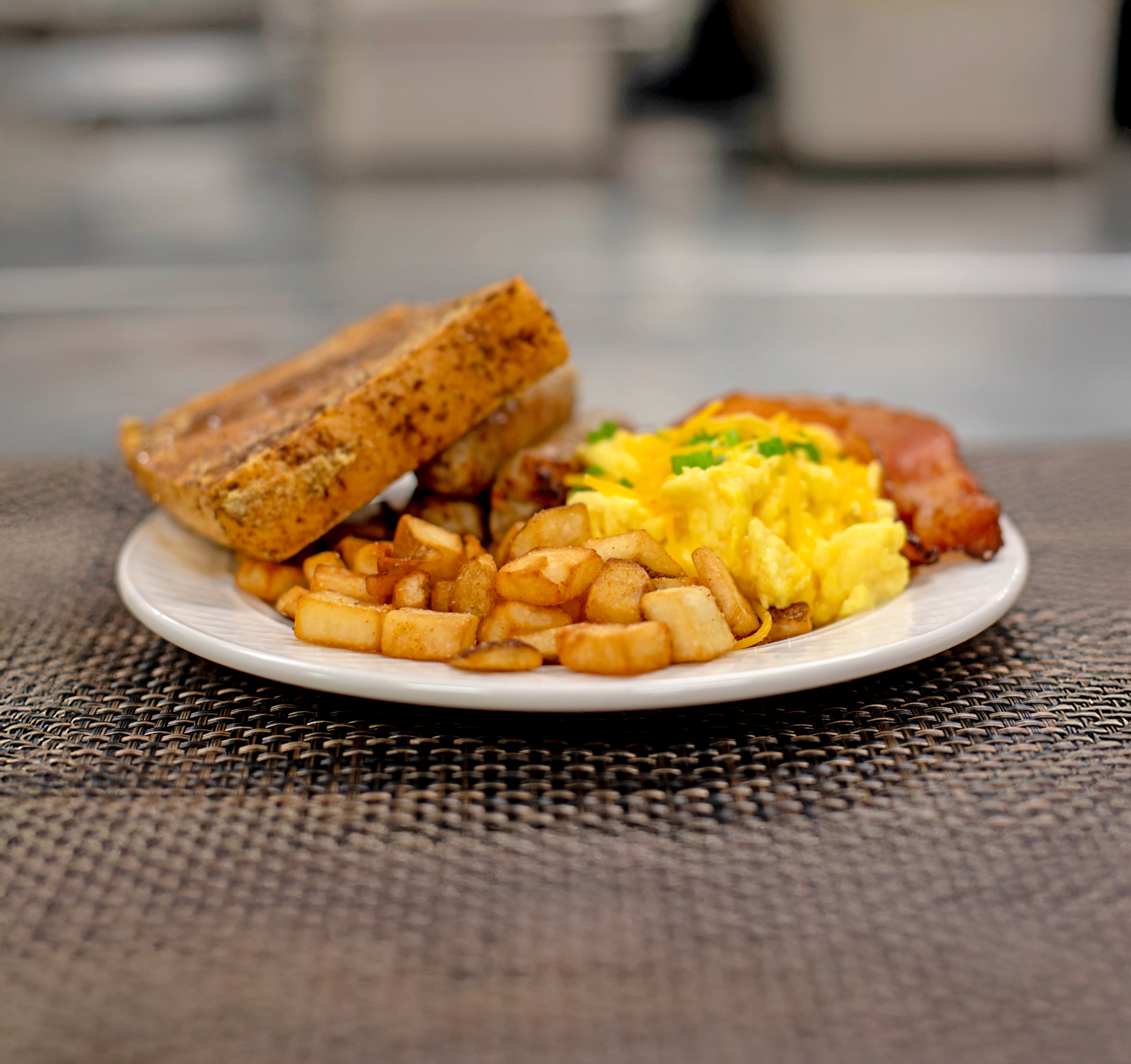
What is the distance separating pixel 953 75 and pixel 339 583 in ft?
26.9

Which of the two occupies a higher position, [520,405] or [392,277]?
[520,405]

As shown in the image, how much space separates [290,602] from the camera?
1.79m

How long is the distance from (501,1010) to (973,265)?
6.66 m

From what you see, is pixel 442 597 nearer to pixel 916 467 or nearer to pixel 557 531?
pixel 557 531

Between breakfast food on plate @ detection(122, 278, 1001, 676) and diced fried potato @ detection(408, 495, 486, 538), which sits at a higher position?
breakfast food on plate @ detection(122, 278, 1001, 676)

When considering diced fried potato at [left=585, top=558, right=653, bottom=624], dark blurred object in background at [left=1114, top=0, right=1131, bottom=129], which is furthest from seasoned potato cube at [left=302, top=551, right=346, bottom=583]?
dark blurred object in background at [left=1114, top=0, right=1131, bottom=129]

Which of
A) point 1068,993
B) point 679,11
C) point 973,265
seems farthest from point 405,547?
point 679,11

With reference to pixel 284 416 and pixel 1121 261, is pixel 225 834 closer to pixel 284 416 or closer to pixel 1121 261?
pixel 284 416

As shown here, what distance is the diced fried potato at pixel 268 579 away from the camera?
1.88 meters

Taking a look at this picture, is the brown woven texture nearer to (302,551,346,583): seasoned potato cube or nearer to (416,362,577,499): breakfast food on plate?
(302,551,346,583): seasoned potato cube

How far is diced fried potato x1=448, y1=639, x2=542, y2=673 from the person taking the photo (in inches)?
58.1

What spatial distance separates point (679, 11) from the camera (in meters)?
10.4

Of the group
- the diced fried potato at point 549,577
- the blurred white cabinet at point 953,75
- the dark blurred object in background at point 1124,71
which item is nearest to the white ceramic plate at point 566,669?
the diced fried potato at point 549,577

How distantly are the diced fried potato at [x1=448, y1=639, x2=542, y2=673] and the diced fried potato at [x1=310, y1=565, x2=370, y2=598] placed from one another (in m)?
0.30
